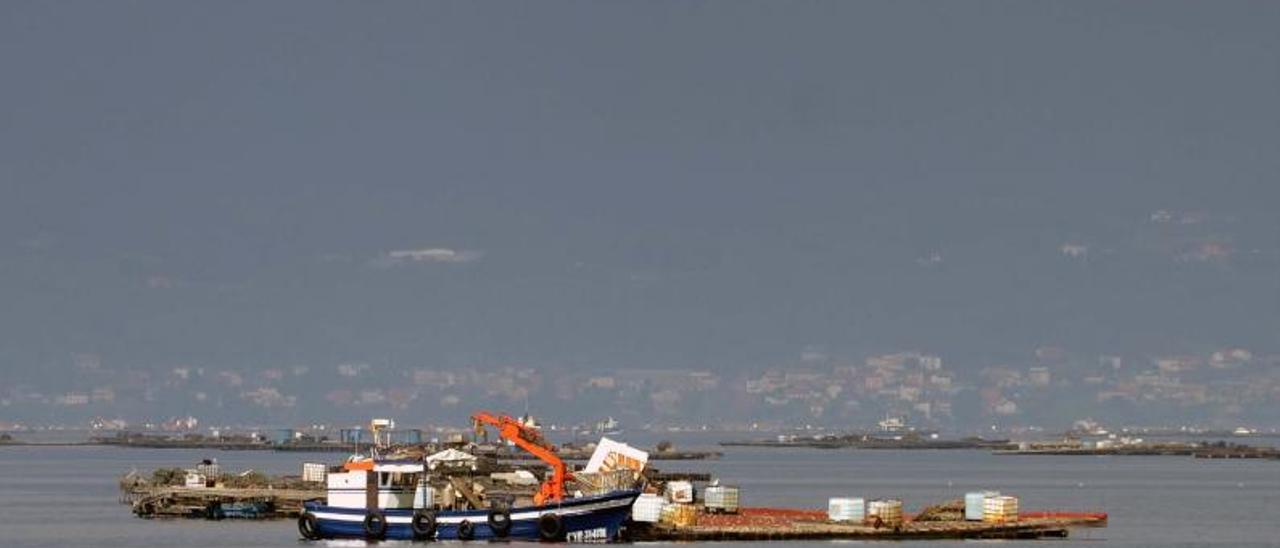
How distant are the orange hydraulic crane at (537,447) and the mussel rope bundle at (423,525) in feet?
12.3

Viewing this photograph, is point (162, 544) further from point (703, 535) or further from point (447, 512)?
point (703, 535)

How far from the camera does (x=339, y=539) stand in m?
82.9

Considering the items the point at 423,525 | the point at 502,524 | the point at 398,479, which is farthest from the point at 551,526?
the point at 398,479

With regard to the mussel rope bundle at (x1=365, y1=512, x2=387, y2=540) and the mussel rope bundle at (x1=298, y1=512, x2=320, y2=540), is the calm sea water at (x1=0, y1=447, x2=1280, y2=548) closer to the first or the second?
the mussel rope bundle at (x1=298, y1=512, x2=320, y2=540)

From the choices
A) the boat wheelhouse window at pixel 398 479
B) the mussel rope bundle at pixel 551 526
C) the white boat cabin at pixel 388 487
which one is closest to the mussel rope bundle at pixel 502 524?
the mussel rope bundle at pixel 551 526

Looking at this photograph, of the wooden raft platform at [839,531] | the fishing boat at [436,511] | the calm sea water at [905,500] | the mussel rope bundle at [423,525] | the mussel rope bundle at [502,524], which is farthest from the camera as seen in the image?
the calm sea water at [905,500]

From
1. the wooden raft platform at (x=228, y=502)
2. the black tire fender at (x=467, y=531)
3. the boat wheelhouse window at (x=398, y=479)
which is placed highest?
the boat wheelhouse window at (x=398, y=479)

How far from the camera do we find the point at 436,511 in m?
80.6

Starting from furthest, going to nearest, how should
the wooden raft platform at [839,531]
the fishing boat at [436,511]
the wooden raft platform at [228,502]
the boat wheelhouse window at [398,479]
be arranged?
1. the wooden raft platform at [228,502]
2. the boat wheelhouse window at [398,479]
3. the wooden raft platform at [839,531]
4. the fishing boat at [436,511]

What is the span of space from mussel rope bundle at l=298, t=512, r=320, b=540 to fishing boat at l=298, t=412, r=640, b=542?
0.12ft

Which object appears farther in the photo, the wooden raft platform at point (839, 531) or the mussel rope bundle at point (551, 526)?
the wooden raft platform at point (839, 531)

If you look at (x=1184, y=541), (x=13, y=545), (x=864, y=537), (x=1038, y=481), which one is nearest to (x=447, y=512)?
(x=864, y=537)

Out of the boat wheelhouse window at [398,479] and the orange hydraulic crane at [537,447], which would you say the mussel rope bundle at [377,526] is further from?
the orange hydraulic crane at [537,447]

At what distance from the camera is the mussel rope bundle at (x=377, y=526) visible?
265ft
